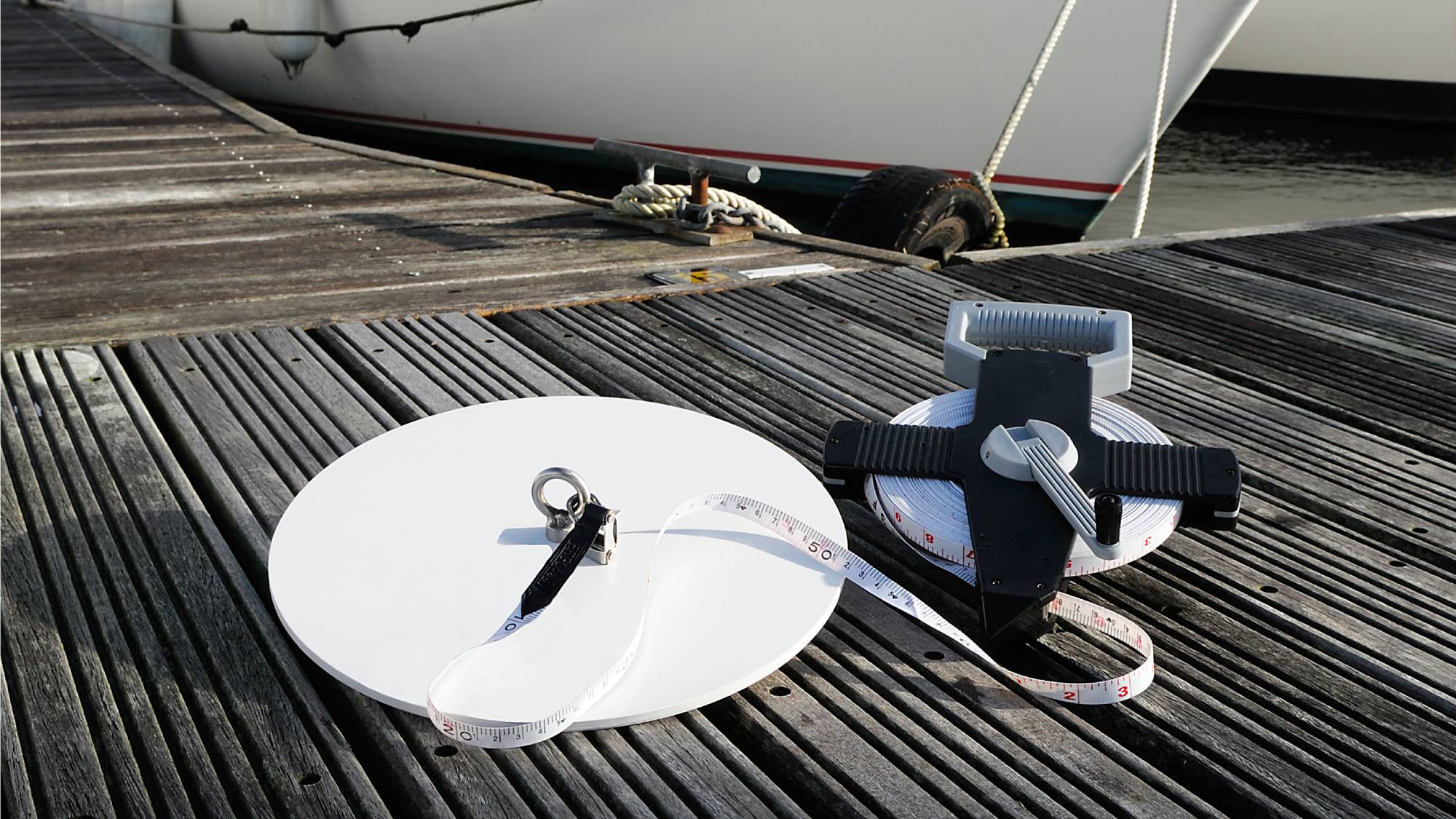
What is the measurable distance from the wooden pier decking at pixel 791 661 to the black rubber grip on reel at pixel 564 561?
177 millimetres

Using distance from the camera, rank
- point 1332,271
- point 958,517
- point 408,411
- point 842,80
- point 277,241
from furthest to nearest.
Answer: point 842,80, point 277,241, point 1332,271, point 408,411, point 958,517

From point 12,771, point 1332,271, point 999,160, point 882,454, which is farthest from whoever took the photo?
point 999,160

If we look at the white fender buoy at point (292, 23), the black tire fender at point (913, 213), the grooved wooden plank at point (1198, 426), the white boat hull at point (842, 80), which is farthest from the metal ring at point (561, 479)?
the white fender buoy at point (292, 23)

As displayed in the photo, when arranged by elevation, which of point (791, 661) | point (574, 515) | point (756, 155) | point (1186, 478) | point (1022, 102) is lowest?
point (756, 155)

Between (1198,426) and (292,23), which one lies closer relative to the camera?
(1198,426)

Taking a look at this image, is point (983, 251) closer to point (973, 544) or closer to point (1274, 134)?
point (973, 544)

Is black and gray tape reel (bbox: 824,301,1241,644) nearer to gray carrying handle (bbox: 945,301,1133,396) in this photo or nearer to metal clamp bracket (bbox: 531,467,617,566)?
gray carrying handle (bbox: 945,301,1133,396)

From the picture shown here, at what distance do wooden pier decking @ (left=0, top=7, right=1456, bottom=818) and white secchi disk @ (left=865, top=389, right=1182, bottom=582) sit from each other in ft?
0.26

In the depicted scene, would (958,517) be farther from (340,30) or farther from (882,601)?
(340,30)

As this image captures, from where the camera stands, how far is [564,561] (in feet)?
4.83

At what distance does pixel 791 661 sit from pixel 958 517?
12.5 inches

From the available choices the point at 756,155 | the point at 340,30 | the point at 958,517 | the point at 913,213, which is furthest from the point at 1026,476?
the point at 340,30

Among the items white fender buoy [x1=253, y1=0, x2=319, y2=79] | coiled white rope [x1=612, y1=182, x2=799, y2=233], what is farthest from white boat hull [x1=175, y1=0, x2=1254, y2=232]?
coiled white rope [x1=612, y1=182, x2=799, y2=233]

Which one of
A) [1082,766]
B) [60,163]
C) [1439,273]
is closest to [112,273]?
[60,163]
